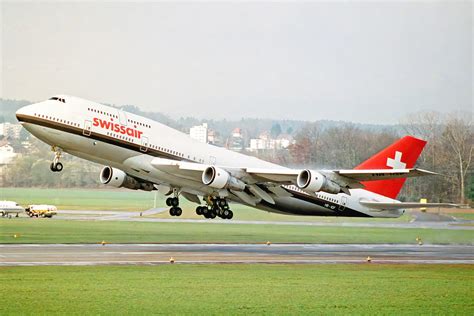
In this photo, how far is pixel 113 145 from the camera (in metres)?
34.9

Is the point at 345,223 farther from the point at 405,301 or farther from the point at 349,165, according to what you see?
the point at 405,301

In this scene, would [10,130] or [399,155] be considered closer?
[399,155]

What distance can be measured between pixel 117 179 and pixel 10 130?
15.4 m

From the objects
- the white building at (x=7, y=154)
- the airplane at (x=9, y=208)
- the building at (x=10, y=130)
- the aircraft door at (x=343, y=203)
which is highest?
the building at (x=10, y=130)

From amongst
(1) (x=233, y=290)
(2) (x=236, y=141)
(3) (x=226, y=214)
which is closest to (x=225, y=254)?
(3) (x=226, y=214)

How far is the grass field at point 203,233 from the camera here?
42969 millimetres

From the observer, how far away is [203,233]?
4428 centimetres

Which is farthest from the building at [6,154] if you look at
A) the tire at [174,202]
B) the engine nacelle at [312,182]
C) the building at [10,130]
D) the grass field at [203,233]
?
the engine nacelle at [312,182]

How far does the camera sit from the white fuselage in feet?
110

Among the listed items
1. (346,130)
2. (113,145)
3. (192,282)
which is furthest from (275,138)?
(192,282)

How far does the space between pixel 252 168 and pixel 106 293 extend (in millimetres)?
15564

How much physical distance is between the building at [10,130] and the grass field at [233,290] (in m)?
23.8

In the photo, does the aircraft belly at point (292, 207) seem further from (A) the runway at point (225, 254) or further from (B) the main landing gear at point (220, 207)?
(B) the main landing gear at point (220, 207)

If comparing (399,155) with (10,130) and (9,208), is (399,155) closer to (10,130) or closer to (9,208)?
(10,130)
